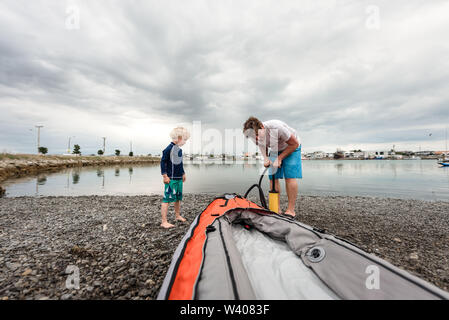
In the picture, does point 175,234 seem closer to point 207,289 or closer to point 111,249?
point 111,249

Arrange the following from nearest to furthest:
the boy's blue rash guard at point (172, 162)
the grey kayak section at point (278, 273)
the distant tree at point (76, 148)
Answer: the grey kayak section at point (278, 273)
the boy's blue rash guard at point (172, 162)
the distant tree at point (76, 148)

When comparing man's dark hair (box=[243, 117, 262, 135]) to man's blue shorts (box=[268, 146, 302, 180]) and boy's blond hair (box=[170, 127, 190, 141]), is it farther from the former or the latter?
boy's blond hair (box=[170, 127, 190, 141])

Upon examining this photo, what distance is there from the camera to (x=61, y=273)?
212 centimetres

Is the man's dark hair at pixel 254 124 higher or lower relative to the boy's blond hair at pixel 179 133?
higher

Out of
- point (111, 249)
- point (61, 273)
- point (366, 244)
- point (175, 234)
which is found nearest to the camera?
point (61, 273)

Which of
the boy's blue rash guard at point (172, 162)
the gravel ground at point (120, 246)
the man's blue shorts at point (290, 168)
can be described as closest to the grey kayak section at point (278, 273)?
the gravel ground at point (120, 246)

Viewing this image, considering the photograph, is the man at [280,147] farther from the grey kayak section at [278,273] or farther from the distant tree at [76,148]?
the distant tree at [76,148]

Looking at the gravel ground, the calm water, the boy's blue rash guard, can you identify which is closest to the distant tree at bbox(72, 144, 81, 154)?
the calm water

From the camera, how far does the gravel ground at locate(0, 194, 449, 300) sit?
1931 millimetres

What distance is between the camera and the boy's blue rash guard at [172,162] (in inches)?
149

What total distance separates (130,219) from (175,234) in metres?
1.74

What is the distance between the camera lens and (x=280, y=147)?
4.16 m

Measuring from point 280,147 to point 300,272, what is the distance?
9.39 ft
